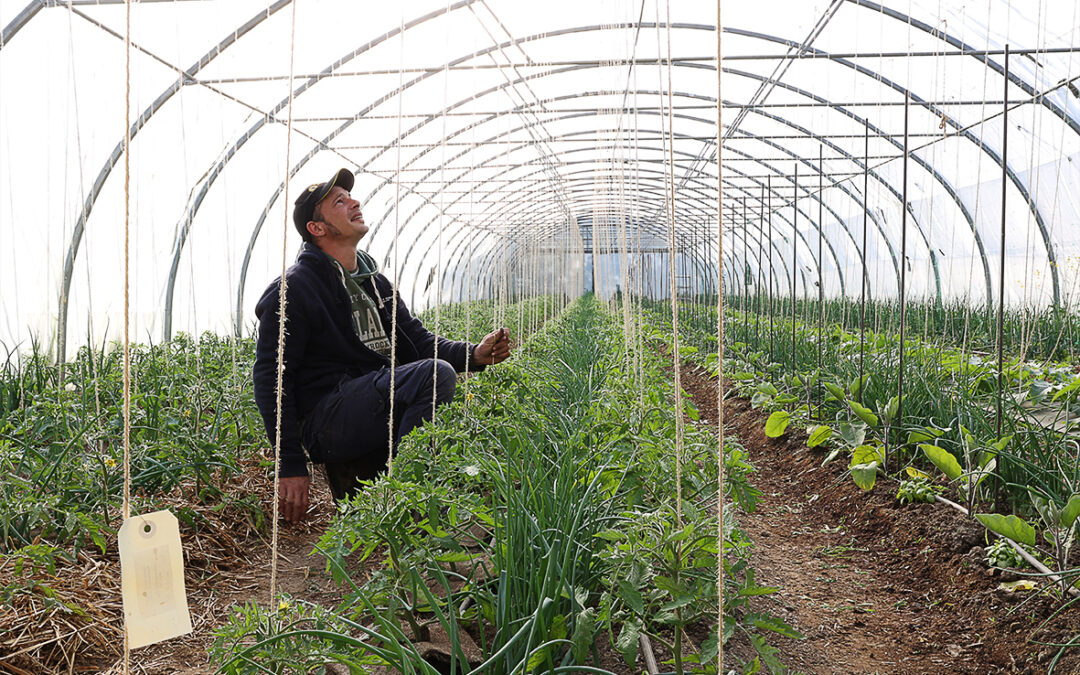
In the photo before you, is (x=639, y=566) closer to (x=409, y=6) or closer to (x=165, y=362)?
(x=165, y=362)

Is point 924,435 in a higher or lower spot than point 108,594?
higher

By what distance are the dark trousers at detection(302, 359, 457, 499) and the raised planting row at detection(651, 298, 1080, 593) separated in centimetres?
214

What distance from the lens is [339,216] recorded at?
3412 millimetres

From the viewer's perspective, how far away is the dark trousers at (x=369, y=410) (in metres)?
3.31

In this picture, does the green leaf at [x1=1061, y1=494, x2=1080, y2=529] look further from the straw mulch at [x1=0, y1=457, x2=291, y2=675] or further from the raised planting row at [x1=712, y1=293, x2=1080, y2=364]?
the raised planting row at [x1=712, y1=293, x2=1080, y2=364]

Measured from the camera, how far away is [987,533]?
3.10 metres

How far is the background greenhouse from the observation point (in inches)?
71.4

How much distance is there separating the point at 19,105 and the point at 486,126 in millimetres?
7714

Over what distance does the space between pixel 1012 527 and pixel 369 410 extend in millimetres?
2467

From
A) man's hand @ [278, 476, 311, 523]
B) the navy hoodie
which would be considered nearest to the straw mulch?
man's hand @ [278, 476, 311, 523]

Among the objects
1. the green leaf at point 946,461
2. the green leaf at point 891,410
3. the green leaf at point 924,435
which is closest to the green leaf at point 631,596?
the green leaf at point 946,461

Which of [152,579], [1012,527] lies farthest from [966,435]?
[152,579]

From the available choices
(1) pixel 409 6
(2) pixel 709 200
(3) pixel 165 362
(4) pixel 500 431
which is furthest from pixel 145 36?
(2) pixel 709 200

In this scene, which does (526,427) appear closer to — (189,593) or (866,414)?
(189,593)
